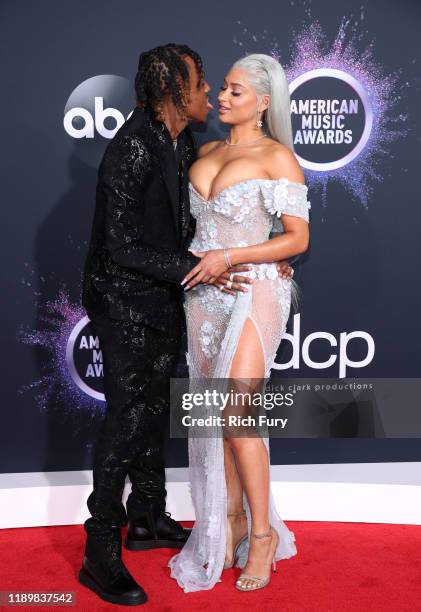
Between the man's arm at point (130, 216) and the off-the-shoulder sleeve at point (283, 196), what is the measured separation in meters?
0.33

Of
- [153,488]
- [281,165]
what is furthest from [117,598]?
[281,165]

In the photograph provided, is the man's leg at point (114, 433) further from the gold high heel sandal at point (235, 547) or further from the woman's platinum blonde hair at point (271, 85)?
the woman's platinum blonde hair at point (271, 85)

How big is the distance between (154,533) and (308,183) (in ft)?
5.37

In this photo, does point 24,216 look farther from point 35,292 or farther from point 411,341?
point 411,341

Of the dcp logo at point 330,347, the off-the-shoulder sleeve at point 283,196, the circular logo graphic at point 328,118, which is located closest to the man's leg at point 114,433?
the off-the-shoulder sleeve at point 283,196

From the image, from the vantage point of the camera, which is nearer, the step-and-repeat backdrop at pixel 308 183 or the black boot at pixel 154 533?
the black boot at pixel 154 533

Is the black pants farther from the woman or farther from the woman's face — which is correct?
the woman's face

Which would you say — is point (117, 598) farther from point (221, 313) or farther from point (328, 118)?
point (328, 118)

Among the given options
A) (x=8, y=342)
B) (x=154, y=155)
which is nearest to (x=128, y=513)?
(x=8, y=342)

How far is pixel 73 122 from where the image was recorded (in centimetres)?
336

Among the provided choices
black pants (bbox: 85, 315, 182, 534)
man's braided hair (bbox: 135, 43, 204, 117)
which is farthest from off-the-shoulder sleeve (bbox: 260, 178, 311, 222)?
black pants (bbox: 85, 315, 182, 534)

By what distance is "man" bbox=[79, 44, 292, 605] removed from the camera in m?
2.64

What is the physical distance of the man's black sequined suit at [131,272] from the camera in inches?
103

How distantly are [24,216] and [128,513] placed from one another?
1.36m
